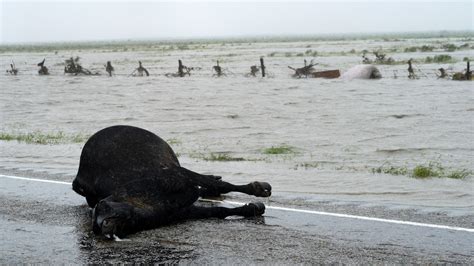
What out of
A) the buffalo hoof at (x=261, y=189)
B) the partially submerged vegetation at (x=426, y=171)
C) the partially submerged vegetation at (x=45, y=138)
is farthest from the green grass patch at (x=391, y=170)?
the partially submerged vegetation at (x=45, y=138)

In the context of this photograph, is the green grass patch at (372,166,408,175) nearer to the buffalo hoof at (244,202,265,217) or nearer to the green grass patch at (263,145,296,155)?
the green grass patch at (263,145,296,155)

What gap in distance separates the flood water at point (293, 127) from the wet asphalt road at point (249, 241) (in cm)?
150

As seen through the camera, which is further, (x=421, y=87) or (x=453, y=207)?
(x=421, y=87)

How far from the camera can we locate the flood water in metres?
10.4

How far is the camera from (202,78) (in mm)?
42562

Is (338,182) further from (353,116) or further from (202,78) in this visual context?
(202,78)

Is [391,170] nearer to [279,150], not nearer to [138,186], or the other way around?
[279,150]

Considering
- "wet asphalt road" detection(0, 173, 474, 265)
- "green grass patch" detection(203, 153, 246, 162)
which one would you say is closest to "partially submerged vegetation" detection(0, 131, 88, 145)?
"green grass patch" detection(203, 153, 246, 162)

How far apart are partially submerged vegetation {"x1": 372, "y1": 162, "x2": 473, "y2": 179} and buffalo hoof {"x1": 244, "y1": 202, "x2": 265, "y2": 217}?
4720 mm

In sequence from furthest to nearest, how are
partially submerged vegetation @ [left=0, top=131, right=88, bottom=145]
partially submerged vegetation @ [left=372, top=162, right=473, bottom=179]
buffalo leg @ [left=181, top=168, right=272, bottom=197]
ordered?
partially submerged vegetation @ [left=0, top=131, right=88, bottom=145] < partially submerged vegetation @ [left=372, top=162, right=473, bottom=179] < buffalo leg @ [left=181, top=168, right=272, bottom=197]

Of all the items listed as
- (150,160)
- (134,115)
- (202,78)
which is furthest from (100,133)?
(202,78)

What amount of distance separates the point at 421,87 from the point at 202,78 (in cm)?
1638

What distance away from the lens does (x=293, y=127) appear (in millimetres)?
19344

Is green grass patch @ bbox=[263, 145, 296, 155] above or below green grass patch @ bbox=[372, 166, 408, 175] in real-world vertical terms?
below
